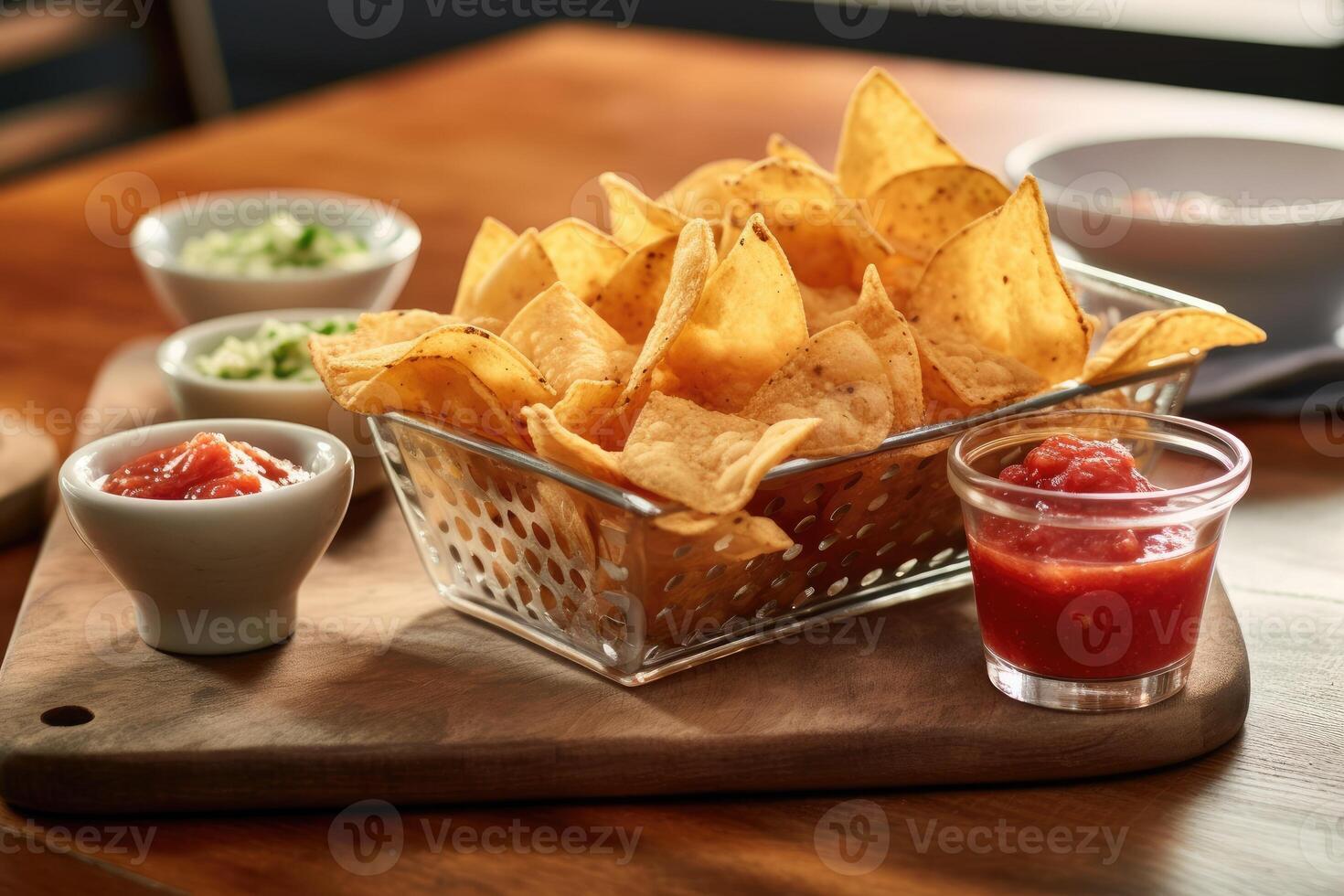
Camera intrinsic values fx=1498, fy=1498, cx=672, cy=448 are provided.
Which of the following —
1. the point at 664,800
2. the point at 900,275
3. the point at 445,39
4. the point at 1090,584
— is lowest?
the point at 445,39

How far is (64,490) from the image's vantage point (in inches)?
49.2

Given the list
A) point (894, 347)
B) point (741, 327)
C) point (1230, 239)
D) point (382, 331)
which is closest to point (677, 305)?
point (741, 327)

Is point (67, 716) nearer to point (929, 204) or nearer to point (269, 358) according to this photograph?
point (269, 358)

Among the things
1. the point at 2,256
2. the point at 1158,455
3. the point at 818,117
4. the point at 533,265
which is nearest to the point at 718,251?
the point at 533,265

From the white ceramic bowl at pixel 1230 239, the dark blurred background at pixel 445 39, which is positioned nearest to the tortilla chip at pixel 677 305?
the white ceramic bowl at pixel 1230 239

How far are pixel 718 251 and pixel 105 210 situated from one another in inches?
64.5

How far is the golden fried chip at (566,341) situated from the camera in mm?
1291

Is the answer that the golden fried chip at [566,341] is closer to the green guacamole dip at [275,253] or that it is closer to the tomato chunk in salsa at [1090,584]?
the tomato chunk in salsa at [1090,584]

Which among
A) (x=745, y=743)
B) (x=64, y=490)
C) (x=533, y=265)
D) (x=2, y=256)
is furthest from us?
(x=2, y=256)

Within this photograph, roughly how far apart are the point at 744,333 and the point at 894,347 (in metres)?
0.13

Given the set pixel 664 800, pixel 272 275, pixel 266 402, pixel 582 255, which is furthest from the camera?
pixel 272 275

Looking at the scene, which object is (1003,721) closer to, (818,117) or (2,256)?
(2,256)

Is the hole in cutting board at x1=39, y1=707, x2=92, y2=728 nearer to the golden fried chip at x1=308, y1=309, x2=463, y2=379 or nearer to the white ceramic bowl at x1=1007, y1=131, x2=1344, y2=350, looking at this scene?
the golden fried chip at x1=308, y1=309, x2=463, y2=379

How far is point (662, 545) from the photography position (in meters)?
1.14
